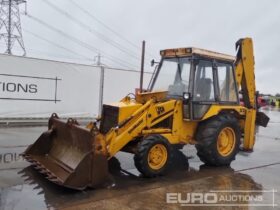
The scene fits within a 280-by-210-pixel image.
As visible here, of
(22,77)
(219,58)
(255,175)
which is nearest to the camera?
(255,175)

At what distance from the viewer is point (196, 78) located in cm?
752

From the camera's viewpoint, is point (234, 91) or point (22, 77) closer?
point (234, 91)

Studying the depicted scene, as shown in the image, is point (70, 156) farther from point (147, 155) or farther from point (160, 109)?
point (160, 109)

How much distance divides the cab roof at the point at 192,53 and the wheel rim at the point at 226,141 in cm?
153

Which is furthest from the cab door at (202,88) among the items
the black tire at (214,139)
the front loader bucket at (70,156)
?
the front loader bucket at (70,156)

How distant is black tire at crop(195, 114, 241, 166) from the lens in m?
7.52

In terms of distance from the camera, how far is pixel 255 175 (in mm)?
7402

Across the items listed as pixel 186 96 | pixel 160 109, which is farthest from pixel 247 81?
pixel 160 109

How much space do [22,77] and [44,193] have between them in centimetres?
898

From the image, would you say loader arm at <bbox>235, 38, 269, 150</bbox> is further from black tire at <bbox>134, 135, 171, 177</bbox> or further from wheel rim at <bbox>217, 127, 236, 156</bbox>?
black tire at <bbox>134, 135, 171, 177</bbox>

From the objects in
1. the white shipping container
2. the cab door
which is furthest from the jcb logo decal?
the white shipping container

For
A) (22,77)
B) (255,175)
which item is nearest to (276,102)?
(22,77)

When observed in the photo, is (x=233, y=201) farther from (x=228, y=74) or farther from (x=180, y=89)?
(x=228, y=74)

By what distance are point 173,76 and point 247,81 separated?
7.47 feet
